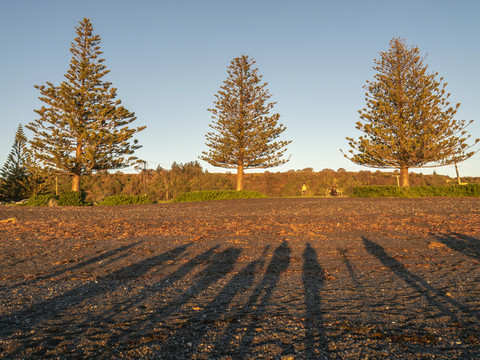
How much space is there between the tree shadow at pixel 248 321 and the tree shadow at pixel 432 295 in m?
1.71

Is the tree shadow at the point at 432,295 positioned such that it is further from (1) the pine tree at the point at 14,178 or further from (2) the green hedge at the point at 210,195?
(1) the pine tree at the point at 14,178

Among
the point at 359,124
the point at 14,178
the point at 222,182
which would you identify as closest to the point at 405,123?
the point at 359,124

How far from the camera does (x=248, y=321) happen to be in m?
2.82

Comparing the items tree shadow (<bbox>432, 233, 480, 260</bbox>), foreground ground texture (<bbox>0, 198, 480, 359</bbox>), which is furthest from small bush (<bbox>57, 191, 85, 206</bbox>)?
tree shadow (<bbox>432, 233, 480, 260</bbox>)

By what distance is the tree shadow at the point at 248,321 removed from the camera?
7.64 ft

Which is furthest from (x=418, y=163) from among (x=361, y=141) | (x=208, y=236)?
(x=208, y=236)

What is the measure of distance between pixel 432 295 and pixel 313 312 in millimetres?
1543

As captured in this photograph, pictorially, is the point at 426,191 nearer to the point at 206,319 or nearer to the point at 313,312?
the point at 313,312

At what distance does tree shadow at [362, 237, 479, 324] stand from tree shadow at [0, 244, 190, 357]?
359cm

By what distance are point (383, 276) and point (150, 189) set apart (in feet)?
115

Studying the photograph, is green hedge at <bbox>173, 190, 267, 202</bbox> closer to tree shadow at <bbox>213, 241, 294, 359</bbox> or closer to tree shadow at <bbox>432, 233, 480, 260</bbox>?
tree shadow at <bbox>432, 233, 480, 260</bbox>

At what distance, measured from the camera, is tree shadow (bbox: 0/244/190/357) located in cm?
268

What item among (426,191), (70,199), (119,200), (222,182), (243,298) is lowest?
(243,298)

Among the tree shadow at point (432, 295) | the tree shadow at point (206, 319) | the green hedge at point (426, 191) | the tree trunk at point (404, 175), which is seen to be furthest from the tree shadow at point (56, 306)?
the tree trunk at point (404, 175)
